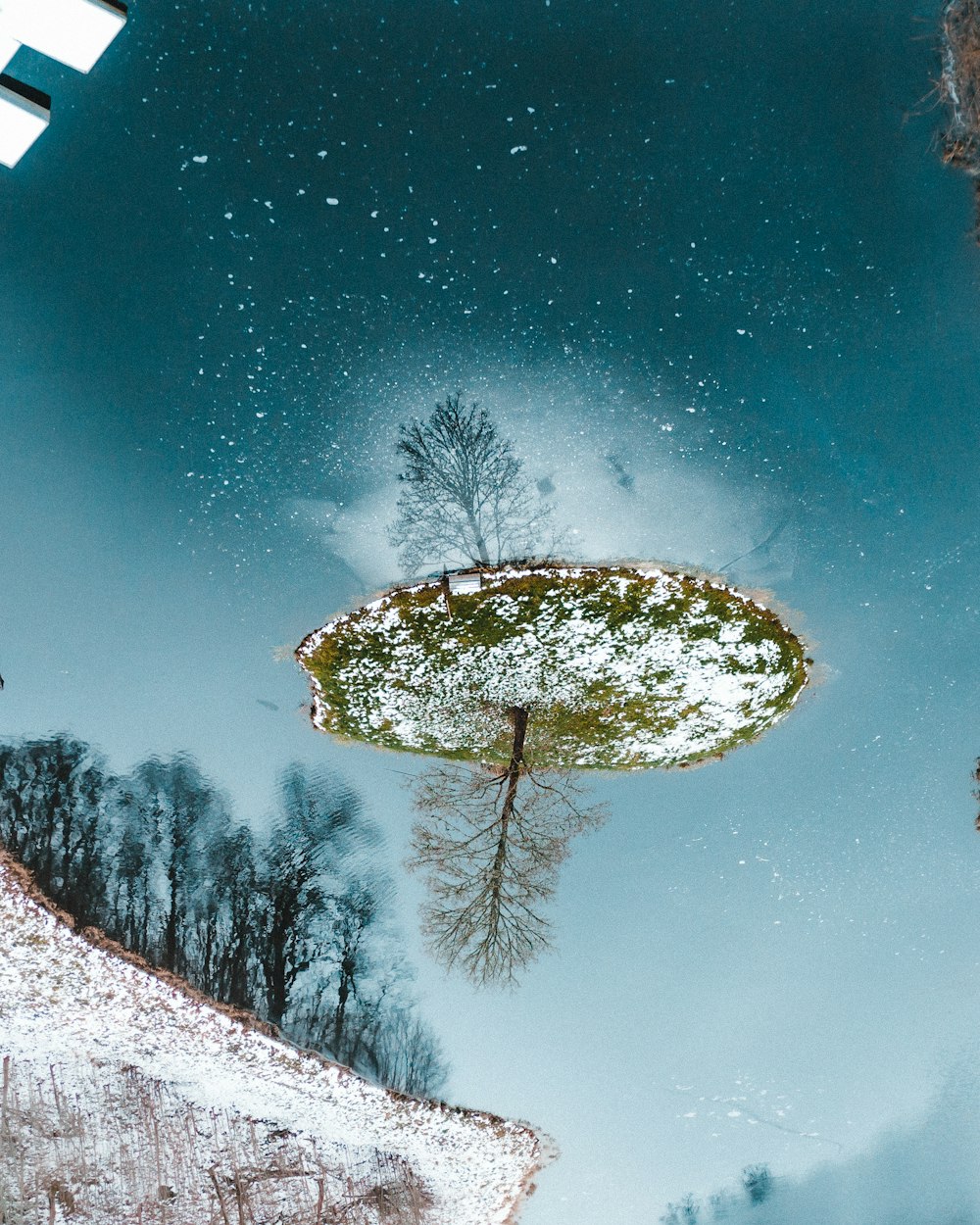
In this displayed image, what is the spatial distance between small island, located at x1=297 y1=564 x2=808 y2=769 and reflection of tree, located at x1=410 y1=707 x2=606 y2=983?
23cm

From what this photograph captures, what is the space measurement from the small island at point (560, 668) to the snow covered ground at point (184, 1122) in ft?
11.9

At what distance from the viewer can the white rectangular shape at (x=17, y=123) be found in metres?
4.34

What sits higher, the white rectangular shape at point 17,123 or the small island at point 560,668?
the white rectangular shape at point 17,123

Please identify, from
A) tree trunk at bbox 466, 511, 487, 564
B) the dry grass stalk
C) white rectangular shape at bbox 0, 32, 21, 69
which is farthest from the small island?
the dry grass stalk

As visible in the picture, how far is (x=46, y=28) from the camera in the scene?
419 cm

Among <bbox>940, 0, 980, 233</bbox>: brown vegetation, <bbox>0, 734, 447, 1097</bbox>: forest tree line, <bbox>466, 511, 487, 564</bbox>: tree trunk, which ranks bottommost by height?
<bbox>0, 734, 447, 1097</bbox>: forest tree line

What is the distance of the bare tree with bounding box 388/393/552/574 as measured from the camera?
5164mm

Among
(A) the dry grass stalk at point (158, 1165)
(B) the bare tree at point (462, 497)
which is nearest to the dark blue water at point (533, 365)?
(B) the bare tree at point (462, 497)

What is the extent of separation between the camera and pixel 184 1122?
7277mm

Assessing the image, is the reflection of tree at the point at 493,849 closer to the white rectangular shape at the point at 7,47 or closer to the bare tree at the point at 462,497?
the bare tree at the point at 462,497

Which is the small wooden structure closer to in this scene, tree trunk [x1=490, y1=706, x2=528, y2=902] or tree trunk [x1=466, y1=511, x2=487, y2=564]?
tree trunk [x1=466, y1=511, x2=487, y2=564]

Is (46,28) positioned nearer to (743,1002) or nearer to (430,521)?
(430,521)

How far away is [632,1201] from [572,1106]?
1418mm

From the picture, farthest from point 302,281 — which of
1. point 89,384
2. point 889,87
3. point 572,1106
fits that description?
point 572,1106
